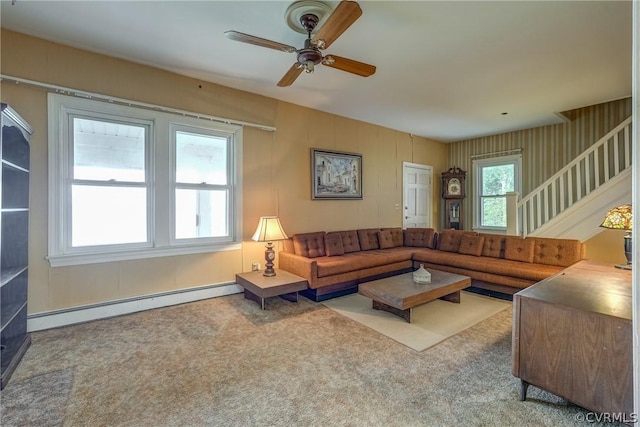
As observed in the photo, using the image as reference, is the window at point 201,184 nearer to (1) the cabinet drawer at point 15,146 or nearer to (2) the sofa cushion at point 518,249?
(1) the cabinet drawer at point 15,146

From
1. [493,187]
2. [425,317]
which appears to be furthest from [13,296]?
[493,187]

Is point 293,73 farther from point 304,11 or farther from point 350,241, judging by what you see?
point 350,241

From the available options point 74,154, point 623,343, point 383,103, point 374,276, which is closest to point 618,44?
point 383,103

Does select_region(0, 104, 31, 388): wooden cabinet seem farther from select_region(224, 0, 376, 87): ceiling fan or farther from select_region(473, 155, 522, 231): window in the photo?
select_region(473, 155, 522, 231): window

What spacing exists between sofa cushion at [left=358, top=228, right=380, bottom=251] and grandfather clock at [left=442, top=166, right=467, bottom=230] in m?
2.62

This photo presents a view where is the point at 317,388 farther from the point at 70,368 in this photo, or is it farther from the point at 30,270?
the point at 30,270

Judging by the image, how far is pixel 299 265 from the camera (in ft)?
12.3

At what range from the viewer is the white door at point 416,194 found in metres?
6.36

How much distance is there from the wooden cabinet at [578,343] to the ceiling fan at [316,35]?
210cm

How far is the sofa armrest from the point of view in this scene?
11.7 ft

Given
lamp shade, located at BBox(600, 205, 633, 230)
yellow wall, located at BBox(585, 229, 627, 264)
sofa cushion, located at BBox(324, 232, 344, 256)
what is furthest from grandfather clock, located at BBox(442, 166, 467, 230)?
lamp shade, located at BBox(600, 205, 633, 230)

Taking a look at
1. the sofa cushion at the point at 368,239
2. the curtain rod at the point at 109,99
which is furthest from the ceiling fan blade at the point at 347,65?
the sofa cushion at the point at 368,239

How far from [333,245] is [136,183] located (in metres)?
2.73

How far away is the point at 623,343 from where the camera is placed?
1.39 m
